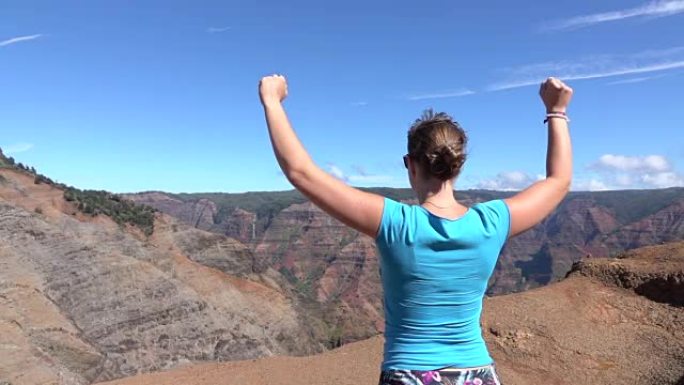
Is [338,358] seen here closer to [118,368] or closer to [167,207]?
[118,368]

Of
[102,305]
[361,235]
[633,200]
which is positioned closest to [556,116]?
[102,305]

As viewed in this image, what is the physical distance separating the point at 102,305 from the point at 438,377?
27474mm

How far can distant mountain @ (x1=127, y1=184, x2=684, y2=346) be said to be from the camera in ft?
304

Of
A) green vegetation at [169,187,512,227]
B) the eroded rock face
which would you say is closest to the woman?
the eroded rock face

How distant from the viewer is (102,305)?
27375mm

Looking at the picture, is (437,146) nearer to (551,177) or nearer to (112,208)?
(551,177)

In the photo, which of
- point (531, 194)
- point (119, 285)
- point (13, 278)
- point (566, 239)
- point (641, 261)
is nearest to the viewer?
point (531, 194)

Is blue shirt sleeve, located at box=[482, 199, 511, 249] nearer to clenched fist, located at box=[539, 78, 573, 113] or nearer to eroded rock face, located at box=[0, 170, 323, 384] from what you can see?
clenched fist, located at box=[539, 78, 573, 113]

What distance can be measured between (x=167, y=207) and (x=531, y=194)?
14670cm

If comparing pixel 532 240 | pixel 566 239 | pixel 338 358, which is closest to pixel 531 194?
pixel 338 358

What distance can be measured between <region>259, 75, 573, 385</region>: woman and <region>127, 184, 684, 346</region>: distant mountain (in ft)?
216

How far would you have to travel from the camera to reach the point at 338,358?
10.8 metres

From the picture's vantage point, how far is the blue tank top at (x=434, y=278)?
90.0 inches

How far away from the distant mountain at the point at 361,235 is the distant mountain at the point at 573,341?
55.0 meters
